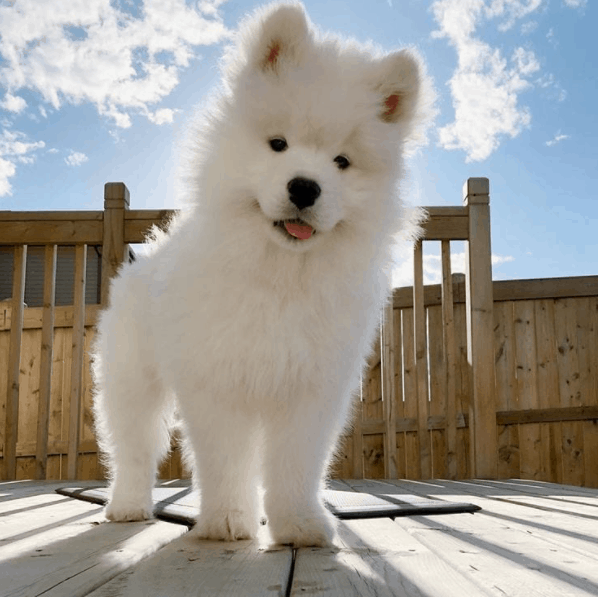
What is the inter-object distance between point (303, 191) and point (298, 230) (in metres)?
0.12

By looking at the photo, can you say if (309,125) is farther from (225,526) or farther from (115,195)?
(115,195)

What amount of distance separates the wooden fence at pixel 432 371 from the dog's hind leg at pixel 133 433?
1590 mm

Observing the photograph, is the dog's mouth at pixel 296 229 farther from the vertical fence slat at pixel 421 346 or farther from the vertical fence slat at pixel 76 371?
the vertical fence slat at pixel 76 371

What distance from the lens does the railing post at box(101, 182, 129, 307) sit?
3871 mm

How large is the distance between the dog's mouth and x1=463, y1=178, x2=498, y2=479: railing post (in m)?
2.48

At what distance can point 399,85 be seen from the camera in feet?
Result: 6.68

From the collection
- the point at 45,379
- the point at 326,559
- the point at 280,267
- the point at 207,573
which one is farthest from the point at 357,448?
the point at 207,573

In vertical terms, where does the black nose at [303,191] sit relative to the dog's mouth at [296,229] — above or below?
above

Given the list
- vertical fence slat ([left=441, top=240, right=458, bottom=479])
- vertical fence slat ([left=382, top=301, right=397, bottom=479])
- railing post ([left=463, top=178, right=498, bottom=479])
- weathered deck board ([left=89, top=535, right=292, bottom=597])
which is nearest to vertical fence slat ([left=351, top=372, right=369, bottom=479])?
vertical fence slat ([left=382, top=301, right=397, bottom=479])

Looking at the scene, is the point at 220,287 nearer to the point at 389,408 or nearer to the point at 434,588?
the point at 434,588

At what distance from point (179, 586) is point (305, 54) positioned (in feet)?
4.53

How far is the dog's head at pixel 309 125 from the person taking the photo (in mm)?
1764

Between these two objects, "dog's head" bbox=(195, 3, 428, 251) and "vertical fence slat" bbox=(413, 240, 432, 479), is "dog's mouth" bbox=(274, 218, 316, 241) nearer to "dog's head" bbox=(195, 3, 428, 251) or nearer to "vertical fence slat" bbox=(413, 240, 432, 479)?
"dog's head" bbox=(195, 3, 428, 251)

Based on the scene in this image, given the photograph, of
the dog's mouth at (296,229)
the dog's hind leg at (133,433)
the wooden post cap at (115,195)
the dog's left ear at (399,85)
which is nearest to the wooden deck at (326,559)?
the dog's hind leg at (133,433)
